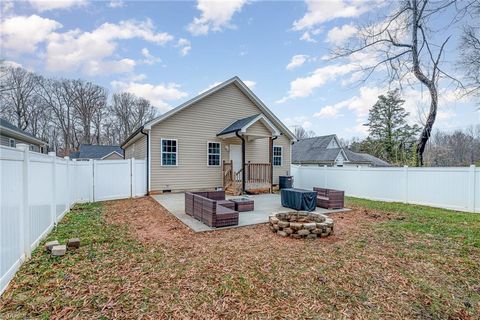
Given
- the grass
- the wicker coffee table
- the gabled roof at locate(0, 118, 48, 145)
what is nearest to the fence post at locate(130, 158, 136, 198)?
the wicker coffee table

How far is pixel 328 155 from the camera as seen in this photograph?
25.9 meters

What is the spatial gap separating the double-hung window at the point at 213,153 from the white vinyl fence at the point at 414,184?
609 cm

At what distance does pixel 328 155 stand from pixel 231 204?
20748 mm

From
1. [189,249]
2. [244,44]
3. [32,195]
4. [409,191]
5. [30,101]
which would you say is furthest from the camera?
[30,101]

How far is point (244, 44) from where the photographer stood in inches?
504

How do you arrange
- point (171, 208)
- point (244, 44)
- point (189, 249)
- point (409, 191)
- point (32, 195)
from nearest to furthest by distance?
point (32, 195), point (189, 249), point (171, 208), point (409, 191), point (244, 44)

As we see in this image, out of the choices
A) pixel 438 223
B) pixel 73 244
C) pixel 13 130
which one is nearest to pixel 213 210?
pixel 73 244

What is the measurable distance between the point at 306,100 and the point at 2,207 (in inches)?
737

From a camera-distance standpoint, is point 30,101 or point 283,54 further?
point 30,101

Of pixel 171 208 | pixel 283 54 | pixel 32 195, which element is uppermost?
pixel 283 54

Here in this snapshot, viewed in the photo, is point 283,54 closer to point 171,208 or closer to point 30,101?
point 171,208

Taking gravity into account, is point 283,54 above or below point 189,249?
above

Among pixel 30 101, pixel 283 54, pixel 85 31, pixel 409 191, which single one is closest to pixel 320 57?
pixel 283 54

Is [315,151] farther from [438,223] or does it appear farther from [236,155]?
[438,223]
